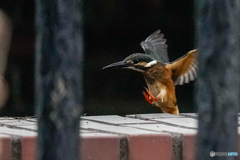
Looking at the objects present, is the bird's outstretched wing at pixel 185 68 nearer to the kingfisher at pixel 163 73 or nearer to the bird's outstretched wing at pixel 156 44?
the kingfisher at pixel 163 73

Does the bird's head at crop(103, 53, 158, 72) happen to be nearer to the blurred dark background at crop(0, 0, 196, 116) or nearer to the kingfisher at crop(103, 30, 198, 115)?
the kingfisher at crop(103, 30, 198, 115)

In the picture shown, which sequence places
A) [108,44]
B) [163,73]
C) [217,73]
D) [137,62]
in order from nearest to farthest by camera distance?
[217,73]
[137,62]
[163,73]
[108,44]

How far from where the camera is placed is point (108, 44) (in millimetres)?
3898

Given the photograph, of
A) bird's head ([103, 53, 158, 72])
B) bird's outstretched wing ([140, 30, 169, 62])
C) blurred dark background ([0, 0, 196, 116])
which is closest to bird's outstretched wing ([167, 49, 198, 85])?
bird's head ([103, 53, 158, 72])

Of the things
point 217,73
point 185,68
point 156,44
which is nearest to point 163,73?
point 185,68

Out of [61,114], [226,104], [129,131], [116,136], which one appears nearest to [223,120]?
[226,104]

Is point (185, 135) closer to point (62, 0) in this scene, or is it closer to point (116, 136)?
point (116, 136)

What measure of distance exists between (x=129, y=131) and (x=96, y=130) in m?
0.12

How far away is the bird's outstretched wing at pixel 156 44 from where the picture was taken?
12.7 feet

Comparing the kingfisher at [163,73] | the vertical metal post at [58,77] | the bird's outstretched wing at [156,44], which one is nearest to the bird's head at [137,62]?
the kingfisher at [163,73]

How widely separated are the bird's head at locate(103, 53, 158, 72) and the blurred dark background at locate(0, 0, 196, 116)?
500mm

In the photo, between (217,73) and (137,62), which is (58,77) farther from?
(137,62)

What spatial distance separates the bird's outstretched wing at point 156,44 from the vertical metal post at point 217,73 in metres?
3.21

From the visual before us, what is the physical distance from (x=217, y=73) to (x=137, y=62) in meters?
2.72
